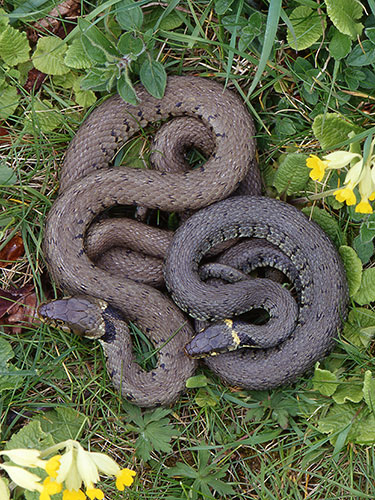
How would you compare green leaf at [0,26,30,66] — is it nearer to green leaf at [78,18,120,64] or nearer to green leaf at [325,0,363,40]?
green leaf at [78,18,120,64]

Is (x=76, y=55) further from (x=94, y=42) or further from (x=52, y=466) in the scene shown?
(x=52, y=466)

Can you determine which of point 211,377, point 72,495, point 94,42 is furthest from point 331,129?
point 72,495

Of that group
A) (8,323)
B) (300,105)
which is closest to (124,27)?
(300,105)

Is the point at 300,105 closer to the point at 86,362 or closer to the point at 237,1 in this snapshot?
the point at 237,1

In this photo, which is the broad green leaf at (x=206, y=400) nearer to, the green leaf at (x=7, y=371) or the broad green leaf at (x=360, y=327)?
the broad green leaf at (x=360, y=327)

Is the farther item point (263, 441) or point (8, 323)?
point (8, 323)

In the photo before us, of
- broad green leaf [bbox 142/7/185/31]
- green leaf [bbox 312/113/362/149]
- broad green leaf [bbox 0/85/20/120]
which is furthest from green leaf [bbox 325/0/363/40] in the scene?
broad green leaf [bbox 0/85/20/120]

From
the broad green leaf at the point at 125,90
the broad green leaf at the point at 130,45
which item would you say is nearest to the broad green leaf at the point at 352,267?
the broad green leaf at the point at 125,90
